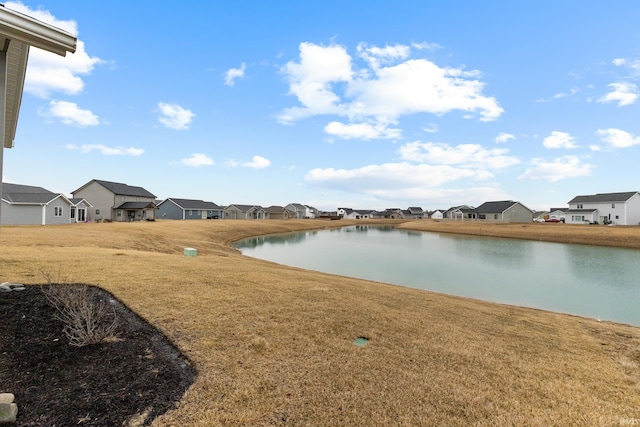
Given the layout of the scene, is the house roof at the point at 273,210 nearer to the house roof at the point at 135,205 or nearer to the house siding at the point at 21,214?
the house roof at the point at 135,205

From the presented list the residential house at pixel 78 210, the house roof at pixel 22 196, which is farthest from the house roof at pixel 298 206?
the house roof at pixel 22 196

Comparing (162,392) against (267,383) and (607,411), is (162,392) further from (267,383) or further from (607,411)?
(607,411)

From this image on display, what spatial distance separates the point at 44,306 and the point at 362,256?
27021 mm

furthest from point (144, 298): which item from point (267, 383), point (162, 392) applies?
point (267, 383)

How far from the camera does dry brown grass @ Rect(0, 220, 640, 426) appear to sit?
4.25 m

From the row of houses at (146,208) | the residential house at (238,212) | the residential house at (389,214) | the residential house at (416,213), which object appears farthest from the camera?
the residential house at (389,214)

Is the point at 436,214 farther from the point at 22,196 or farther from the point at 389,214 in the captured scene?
the point at 22,196

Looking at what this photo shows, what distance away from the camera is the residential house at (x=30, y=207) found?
3366 centimetres

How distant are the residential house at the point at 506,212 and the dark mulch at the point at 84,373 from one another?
84057 millimetres

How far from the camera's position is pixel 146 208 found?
53125 millimetres

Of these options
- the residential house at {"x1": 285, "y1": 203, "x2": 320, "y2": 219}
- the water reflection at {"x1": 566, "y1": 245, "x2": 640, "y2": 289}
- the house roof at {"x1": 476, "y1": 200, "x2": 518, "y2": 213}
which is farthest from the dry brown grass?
the residential house at {"x1": 285, "y1": 203, "x2": 320, "y2": 219}

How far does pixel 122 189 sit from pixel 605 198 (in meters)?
93.5

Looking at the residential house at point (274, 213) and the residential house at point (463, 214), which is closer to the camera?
the residential house at point (463, 214)

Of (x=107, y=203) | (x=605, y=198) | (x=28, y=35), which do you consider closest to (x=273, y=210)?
(x=107, y=203)
